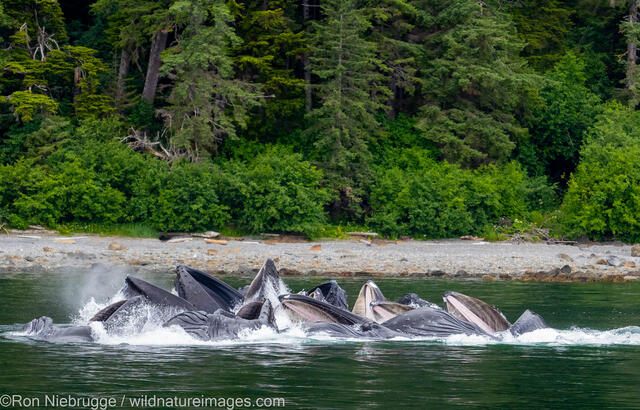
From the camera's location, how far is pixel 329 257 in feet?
114

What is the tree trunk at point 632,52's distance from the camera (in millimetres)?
47469

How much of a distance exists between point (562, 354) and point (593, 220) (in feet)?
84.0

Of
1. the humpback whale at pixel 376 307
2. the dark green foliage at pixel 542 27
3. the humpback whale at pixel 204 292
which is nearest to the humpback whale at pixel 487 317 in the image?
the humpback whale at pixel 376 307

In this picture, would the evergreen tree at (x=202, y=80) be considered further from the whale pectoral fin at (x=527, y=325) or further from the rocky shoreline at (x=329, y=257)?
the whale pectoral fin at (x=527, y=325)

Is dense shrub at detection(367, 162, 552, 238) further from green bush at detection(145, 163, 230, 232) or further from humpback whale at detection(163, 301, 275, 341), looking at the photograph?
humpback whale at detection(163, 301, 275, 341)

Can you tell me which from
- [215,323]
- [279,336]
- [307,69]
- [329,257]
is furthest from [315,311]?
[307,69]

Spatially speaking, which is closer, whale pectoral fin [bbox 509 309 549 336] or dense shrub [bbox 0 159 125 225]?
whale pectoral fin [bbox 509 309 549 336]

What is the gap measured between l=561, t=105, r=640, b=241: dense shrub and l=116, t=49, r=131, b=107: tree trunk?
22.0 metres

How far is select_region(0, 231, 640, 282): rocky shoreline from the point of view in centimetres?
3155

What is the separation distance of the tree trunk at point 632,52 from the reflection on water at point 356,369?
30866 mm

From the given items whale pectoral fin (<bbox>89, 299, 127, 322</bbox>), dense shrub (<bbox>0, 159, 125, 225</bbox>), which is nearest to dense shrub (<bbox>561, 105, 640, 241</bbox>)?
dense shrub (<bbox>0, 159, 125, 225</bbox>)

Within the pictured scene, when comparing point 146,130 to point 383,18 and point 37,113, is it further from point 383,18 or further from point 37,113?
point 383,18

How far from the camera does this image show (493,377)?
13086mm

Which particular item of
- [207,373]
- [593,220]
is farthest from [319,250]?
[207,373]
